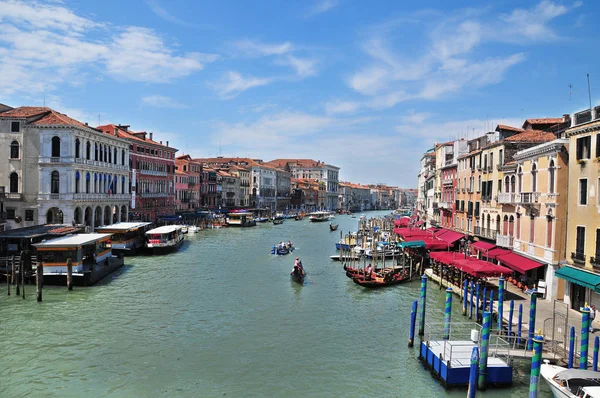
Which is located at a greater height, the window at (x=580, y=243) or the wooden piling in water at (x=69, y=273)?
the window at (x=580, y=243)

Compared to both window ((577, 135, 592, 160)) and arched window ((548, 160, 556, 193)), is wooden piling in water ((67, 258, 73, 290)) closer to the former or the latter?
arched window ((548, 160, 556, 193))

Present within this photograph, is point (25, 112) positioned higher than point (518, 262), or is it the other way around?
point (25, 112)

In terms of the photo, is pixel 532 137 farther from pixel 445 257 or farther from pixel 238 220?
pixel 238 220

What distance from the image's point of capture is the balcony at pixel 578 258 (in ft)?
51.0

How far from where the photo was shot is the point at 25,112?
3306 centimetres

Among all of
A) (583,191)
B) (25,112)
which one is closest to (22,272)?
(25,112)

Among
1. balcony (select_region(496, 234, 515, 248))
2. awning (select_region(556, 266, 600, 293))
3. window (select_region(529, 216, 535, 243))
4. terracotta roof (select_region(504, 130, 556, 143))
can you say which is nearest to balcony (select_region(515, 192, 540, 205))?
window (select_region(529, 216, 535, 243))

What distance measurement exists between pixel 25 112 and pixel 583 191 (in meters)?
33.2

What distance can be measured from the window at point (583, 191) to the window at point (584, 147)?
77 cm

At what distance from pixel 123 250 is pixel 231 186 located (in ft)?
160

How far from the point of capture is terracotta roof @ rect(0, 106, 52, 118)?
32.3 m

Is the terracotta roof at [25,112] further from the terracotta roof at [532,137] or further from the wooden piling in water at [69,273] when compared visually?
the terracotta roof at [532,137]

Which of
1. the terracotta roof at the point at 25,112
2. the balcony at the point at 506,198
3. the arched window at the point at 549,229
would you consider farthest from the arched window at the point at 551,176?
the terracotta roof at the point at 25,112

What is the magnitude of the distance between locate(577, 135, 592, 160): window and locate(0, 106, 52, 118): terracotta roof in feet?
105
